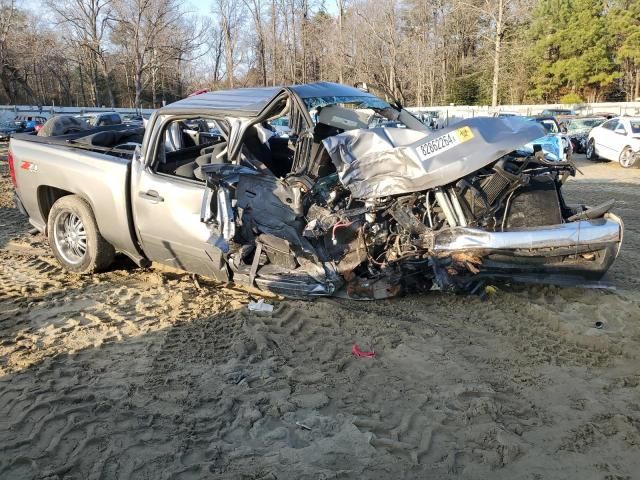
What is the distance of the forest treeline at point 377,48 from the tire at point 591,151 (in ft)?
57.6

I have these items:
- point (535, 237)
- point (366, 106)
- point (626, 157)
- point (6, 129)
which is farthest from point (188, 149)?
point (6, 129)

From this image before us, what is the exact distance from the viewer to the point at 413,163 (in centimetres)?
416

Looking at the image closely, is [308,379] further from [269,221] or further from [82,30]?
[82,30]

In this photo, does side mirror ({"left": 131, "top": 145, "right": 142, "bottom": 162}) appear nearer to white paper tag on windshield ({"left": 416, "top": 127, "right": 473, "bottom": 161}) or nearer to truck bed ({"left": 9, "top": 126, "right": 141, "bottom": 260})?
truck bed ({"left": 9, "top": 126, "right": 141, "bottom": 260})

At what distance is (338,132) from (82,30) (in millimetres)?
42446

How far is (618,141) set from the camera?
17000 millimetres

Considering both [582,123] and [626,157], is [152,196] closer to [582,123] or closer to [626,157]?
[626,157]

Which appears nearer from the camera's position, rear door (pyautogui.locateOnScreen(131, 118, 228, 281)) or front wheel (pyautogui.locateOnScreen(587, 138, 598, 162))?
rear door (pyautogui.locateOnScreen(131, 118, 228, 281))

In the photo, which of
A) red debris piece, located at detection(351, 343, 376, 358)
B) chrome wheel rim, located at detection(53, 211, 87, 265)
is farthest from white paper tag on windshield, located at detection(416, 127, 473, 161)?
chrome wheel rim, located at detection(53, 211, 87, 265)

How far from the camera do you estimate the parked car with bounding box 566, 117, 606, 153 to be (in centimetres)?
2180

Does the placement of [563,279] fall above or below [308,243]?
below

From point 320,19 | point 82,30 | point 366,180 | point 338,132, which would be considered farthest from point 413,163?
point 320,19

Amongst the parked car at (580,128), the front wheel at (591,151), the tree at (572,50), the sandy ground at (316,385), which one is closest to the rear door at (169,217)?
the sandy ground at (316,385)

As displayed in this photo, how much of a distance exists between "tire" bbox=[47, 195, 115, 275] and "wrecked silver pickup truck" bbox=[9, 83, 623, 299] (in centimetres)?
17
